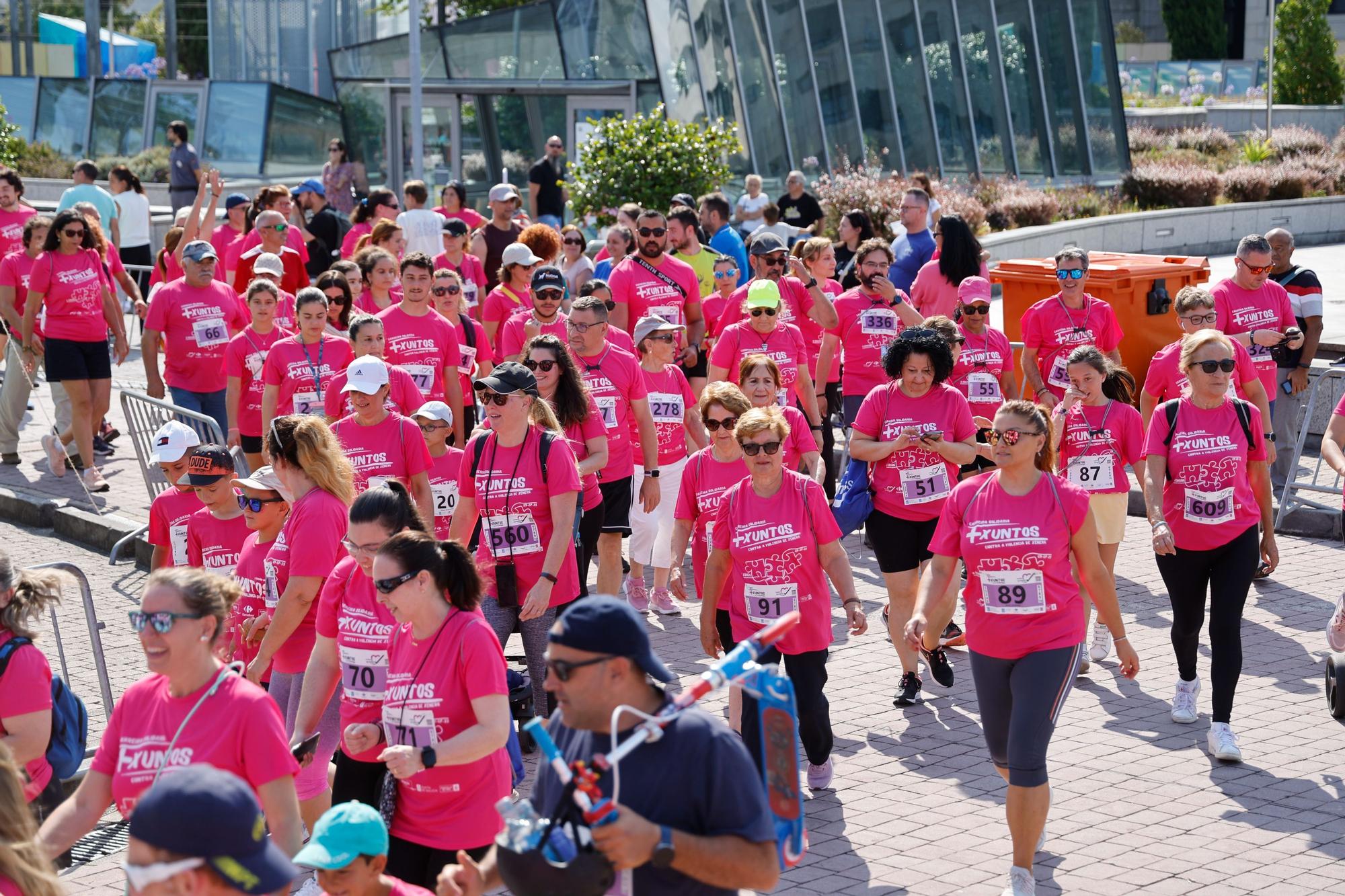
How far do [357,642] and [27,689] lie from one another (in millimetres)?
1082

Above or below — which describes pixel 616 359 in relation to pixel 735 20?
below

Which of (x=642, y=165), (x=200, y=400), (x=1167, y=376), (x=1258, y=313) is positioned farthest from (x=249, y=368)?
(x=642, y=165)

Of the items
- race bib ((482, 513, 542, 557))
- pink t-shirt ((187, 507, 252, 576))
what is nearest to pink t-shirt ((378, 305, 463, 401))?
race bib ((482, 513, 542, 557))

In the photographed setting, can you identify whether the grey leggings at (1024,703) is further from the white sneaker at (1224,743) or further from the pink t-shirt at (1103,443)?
the pink t-shirt at (1103,443)

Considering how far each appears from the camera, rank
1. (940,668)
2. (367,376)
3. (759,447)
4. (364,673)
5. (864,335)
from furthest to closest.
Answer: (864,335)
(940,668)
(367,376)
(759,447)
(364,673)

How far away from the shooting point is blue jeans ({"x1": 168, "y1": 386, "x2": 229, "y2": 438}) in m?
12.0

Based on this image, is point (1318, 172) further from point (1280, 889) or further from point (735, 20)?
point (1280, 889)

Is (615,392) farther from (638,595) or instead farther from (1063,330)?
(1063,330)

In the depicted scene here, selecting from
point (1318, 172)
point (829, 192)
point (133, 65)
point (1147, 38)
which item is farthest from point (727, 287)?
point (1147, 38)

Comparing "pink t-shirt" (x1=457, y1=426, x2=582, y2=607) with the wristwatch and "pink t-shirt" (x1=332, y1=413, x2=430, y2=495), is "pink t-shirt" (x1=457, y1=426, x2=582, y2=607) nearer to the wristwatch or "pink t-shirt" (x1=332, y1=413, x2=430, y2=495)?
"pink t-shirt" (x1=332, y1=413, x2=430, y2=495)

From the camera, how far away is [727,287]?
1285cm

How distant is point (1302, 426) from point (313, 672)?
841cm

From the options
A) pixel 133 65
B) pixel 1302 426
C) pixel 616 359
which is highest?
pixel 133 65

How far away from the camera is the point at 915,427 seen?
8.23 meters
